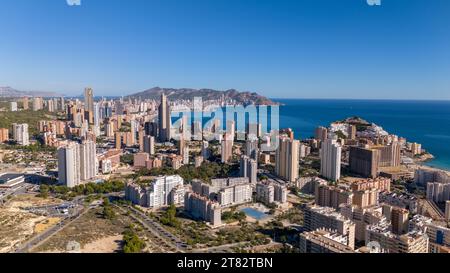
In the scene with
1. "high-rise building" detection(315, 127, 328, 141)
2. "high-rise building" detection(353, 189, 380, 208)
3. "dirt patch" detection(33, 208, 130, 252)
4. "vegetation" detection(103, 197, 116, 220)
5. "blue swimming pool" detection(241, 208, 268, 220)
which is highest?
"high-rise building" detection(315, 127, 328, 141)

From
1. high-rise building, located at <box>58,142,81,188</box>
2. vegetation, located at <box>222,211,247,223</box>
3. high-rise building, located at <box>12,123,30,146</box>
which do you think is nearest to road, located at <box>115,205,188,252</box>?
vegetation, located at <box>222,211,247,223</box>

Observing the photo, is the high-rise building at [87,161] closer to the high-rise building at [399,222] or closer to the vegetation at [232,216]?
the vegetation at [232,216]

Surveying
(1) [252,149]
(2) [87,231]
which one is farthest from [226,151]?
(2) [87,231]

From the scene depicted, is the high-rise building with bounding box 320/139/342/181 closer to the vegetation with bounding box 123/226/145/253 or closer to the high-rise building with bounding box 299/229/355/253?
the high-rise building with bounding box 299/229/355/253

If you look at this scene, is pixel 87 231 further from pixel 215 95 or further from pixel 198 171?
pixel 215 95
